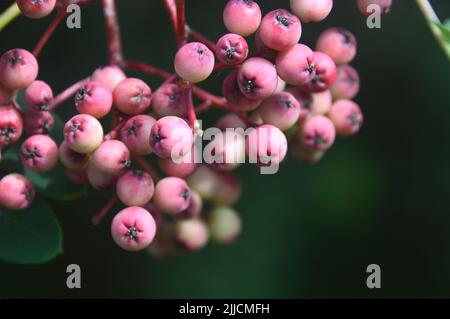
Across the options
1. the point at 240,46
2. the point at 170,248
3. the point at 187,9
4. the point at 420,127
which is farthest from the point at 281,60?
the point at 420,127

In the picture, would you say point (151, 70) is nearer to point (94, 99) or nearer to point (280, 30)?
point (94, 99)

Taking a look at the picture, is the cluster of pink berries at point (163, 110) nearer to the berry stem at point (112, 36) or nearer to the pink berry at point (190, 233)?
the berry stem at point (112, 36)

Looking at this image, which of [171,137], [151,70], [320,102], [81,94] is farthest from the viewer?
[320,102]

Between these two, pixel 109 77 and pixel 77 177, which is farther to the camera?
pixel 77 177

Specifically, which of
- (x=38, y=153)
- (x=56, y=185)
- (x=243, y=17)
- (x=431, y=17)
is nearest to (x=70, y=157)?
(x=38, y=153)

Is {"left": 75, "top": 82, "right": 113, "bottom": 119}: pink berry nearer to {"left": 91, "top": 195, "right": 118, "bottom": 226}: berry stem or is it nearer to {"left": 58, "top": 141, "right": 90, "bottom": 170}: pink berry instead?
{"left": 58, "top": 141, "right": 90, "bottom": 170}: pink berry

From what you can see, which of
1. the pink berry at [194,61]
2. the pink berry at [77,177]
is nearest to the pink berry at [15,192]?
the pink berry at [77,177]

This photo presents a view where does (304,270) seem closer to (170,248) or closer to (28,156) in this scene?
(170,248)
